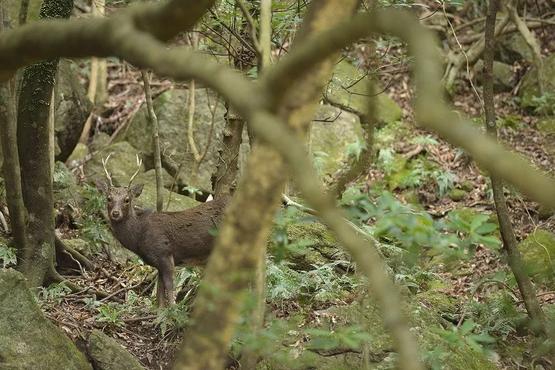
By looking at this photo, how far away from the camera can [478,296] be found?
31.4 feet

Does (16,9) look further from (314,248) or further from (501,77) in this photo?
(501,77)

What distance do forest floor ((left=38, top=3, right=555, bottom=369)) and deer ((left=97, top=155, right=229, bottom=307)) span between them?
1.07 ft

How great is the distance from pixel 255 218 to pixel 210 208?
611cm

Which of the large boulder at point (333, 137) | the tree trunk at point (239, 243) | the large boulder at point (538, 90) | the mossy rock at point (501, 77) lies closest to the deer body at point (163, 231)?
the large boulder at point (333, 137)

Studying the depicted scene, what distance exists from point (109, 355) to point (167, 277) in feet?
5.83

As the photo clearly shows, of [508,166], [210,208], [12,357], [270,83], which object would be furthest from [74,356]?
[508,166]

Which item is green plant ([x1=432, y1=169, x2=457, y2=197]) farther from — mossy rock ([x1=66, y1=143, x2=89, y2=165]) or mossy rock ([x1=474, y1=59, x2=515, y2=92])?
mossy rock ([x1=66, y1=143, x2=89, y2=165])

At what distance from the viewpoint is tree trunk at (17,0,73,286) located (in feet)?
27.5

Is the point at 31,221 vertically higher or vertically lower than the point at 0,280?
higher

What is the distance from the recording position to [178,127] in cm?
1459

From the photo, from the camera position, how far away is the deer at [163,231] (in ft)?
31.1

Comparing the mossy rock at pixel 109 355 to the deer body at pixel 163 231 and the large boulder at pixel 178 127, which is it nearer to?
the deer body at pixel 163 231

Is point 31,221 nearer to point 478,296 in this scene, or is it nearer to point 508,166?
point 478,296

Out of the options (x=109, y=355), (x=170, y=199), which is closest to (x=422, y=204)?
(x=170, y=199)
